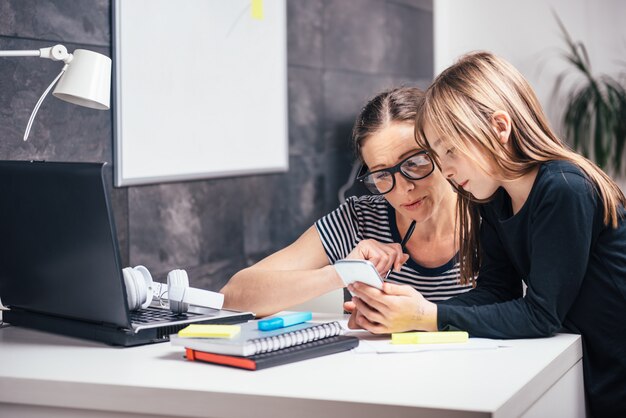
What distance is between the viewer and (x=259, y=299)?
1.88 meters

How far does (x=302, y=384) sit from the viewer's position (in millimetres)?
1196

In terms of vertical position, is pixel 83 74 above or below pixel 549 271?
above

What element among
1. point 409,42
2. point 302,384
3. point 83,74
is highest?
point 409,42

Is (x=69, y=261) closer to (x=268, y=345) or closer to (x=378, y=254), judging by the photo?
(x=268, y=345)

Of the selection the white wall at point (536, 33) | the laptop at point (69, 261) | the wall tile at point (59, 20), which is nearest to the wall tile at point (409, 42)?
the white wall at point (536, 33)

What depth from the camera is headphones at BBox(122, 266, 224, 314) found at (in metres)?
1.58

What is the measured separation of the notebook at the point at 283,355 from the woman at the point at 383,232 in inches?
15.1

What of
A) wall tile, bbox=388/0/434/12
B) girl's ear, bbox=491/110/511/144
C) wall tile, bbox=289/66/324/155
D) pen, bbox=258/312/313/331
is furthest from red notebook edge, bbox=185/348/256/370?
wall tile, bbox=388/0/434/12

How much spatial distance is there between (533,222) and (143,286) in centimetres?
74

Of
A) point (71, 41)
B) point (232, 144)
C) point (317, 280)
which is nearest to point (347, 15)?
point (232, 144)

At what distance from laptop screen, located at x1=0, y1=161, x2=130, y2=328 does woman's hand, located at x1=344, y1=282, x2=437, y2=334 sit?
17.2 inches

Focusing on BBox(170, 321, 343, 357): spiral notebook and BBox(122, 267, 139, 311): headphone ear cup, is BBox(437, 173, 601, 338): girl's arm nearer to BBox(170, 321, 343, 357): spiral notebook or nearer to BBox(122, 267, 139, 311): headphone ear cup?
BBox(170, 321, 343, 357): spiral notebook

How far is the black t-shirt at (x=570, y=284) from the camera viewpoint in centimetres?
142

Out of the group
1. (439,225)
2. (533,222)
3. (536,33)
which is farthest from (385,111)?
(536,33)
